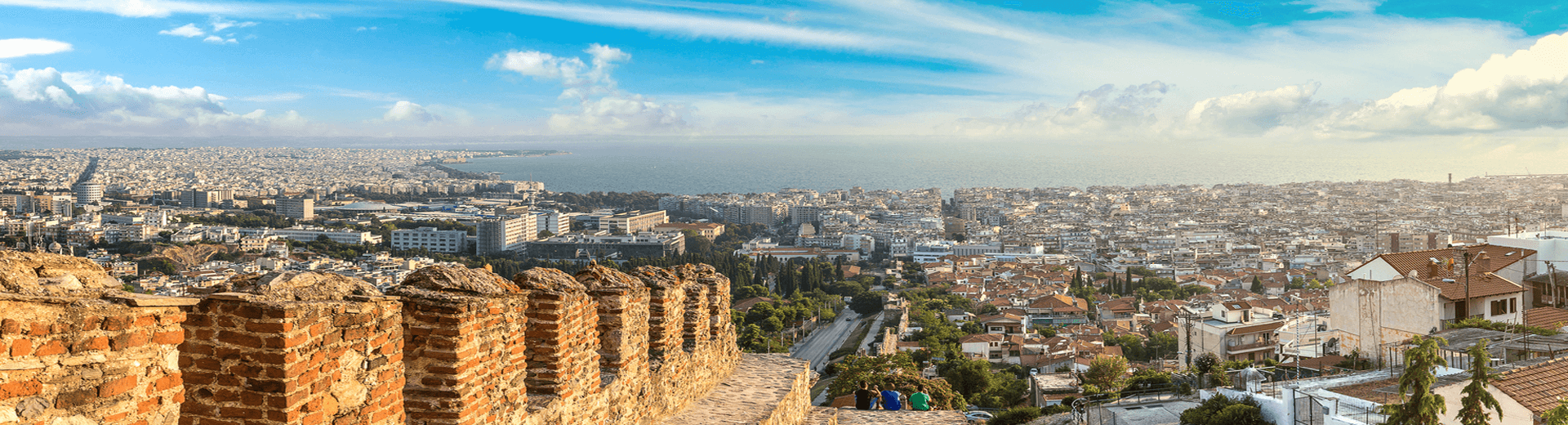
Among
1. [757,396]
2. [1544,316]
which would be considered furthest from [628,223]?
[757,396]

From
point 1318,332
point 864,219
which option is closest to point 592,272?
point 1318,332

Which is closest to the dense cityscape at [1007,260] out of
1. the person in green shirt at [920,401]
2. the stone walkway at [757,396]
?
the stone walkway at [757,396]

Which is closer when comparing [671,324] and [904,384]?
[671,324]

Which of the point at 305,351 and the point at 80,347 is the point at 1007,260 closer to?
the point at 305,351

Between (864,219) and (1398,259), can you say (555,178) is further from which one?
(1398,259)

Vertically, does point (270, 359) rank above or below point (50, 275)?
below

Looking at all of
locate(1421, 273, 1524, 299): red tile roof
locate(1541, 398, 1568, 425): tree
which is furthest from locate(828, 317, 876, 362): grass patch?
locate(1541, 398, 1568, 425): tree

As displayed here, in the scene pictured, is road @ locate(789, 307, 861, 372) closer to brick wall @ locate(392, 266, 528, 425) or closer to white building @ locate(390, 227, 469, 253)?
brick wall @ locate(392, 266, 528, 425)
